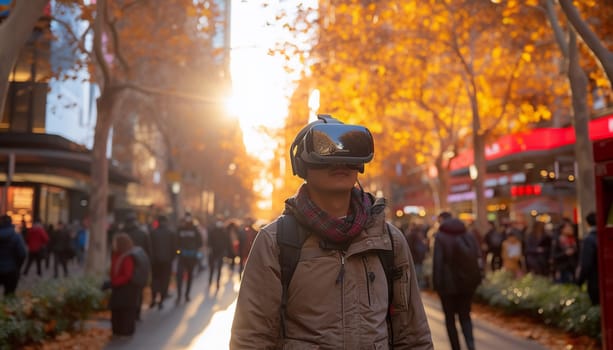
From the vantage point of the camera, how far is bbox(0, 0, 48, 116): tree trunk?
738 centimetres

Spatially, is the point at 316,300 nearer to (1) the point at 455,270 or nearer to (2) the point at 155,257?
(1) the point at 455,270

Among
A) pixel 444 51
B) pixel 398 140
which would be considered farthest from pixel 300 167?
pixel 398 140

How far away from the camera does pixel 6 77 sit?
7473mm

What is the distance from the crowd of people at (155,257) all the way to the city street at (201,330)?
345mm

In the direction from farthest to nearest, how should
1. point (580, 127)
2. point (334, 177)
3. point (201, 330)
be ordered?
1. point (580, 127)
2. point (201, 330)
3. point (334, 177)

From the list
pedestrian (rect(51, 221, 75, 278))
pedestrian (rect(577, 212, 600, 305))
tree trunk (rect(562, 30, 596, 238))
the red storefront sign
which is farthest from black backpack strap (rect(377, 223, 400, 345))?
the red storefront sign

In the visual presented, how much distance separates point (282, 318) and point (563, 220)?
1534 cm

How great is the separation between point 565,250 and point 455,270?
29.7 ft

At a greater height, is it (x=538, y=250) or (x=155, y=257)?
(x=538, y=250)

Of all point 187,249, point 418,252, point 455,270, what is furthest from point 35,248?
point 455,270

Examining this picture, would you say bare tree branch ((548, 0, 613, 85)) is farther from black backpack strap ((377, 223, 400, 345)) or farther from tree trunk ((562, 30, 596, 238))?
black backpack strap ((377, 223, 400, 345))

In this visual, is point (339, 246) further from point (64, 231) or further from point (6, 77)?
point (64, 231)

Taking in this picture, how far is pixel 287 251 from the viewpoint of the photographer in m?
2.67

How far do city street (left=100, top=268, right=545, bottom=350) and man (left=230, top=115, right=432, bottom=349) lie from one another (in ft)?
22.1
